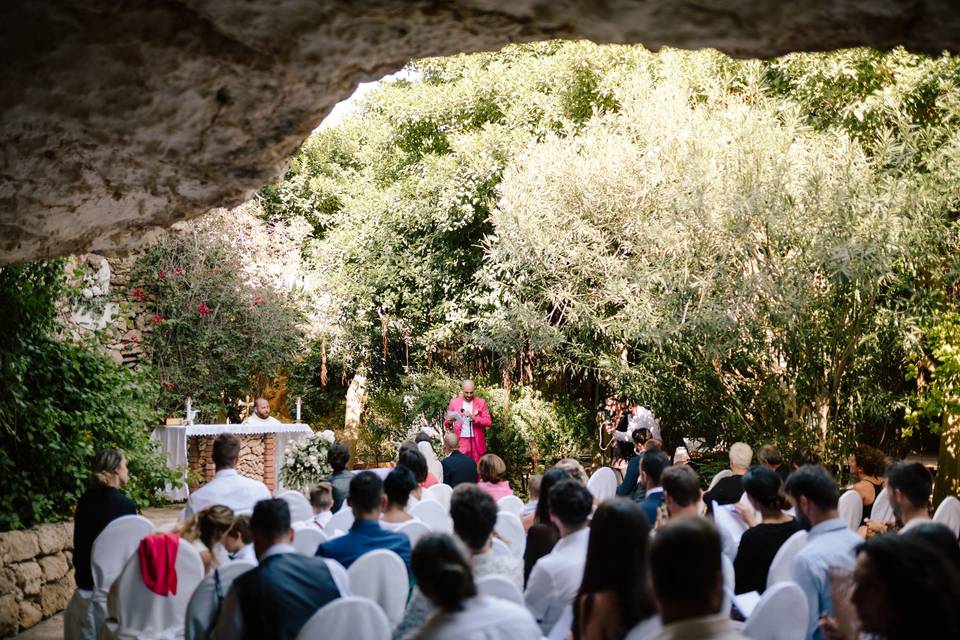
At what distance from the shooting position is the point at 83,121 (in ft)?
12.1

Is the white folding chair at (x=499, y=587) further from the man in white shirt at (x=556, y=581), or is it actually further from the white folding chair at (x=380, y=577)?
the white folding chair at (x=380, y=577)

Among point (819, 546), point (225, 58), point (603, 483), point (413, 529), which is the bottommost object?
point (603, 483)

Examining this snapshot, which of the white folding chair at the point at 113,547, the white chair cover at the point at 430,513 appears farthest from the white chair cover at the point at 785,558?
the white folding chair at the point at 113,547

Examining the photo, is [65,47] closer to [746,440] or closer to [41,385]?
[41,385]

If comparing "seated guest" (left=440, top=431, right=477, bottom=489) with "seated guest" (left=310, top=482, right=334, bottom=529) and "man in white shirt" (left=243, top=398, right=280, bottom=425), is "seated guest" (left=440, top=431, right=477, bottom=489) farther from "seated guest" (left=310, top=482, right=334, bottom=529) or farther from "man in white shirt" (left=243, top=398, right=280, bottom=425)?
"man in white shirt" (left=243, top=398, right=280, bottom=425)

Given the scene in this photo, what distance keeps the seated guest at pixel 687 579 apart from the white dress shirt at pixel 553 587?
1308mm

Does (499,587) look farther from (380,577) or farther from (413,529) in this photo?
(413,529)

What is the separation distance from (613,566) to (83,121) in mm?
2724

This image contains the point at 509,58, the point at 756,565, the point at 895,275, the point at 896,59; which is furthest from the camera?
the point at 509,58

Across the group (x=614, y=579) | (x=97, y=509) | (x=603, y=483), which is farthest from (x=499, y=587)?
(x=603, y=483)

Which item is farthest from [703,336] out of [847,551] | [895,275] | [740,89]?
[847,551]

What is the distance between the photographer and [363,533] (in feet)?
12.9

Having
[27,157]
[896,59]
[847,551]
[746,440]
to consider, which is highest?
[896,59]

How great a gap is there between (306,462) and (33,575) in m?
2.87
